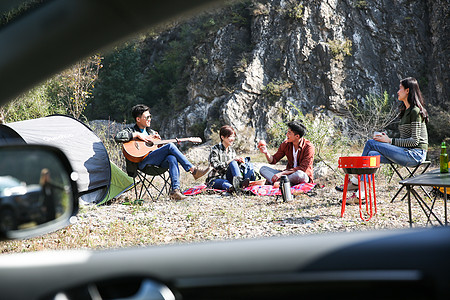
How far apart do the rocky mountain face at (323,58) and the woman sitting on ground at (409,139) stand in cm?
1081

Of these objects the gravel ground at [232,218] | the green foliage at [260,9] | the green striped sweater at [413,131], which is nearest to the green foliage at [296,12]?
the green foliage at [260,9]

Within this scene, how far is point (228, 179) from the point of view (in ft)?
19.9

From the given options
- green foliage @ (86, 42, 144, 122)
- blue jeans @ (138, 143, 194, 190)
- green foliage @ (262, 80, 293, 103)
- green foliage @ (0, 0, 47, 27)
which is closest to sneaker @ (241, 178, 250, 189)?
blue jeans @ (138, 143, 194, 190)

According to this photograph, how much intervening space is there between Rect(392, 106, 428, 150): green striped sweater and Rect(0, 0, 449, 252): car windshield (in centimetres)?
2

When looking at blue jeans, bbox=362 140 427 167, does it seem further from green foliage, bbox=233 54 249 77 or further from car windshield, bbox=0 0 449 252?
green foliage, bbox=233 54 249 77

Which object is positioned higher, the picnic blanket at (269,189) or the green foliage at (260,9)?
the green foliage at (260,9)

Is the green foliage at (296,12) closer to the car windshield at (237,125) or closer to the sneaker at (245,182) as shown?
the car windshield at (237,125)

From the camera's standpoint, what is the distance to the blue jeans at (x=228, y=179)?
230 inches

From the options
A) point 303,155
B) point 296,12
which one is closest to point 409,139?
point 303,155

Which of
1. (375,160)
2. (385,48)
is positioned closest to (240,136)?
(385,48)

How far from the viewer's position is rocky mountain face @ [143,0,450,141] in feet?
50.9

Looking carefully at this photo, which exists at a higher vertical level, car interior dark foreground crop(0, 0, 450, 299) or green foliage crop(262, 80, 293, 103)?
green foliage crop(262, 80, 293, 103)

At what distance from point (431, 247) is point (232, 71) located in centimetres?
1724

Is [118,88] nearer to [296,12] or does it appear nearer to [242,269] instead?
[296,12]
